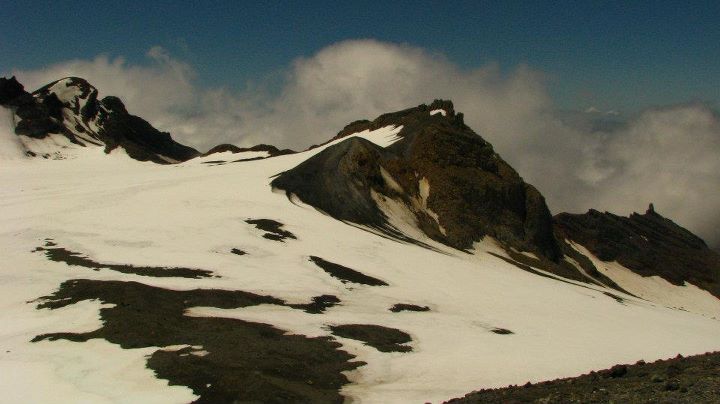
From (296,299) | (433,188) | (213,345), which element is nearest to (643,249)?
(433,188)

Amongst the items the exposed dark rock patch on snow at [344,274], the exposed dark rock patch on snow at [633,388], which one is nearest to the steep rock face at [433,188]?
the exposed dark rock patch on snow at [344,274]

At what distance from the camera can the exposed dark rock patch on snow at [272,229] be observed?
150 feet

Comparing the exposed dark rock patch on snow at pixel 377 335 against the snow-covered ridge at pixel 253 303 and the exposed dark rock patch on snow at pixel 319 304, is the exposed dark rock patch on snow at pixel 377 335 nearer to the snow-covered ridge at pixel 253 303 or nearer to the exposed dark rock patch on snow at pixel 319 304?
the snow-covered ridge at pixel 253 303

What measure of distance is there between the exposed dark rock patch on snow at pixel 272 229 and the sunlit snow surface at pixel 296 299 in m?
0.80

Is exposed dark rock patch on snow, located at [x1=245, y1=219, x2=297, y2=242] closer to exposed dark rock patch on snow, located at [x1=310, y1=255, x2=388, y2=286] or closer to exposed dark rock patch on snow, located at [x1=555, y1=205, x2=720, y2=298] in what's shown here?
exposed dark rock patch on snow, located at [x1=310, y1=255, x2=388, y2=286]

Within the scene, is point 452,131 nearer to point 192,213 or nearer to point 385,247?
point 385,247

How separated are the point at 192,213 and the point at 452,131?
50.9 m

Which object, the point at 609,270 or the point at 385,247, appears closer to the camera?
the point at 385,247

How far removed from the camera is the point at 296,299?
105 feet

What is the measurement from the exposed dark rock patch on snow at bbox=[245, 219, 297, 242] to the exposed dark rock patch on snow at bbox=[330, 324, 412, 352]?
1802 centimetres

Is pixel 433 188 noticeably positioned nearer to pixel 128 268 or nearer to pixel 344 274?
pixel 344 274

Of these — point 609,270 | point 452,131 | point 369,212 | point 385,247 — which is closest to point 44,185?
point 369,212

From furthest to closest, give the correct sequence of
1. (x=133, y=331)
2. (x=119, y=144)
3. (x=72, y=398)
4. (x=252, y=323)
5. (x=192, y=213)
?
(x=119, y=144) < (x=192, y=213) < (x=252, y=323) < (x=133, y=331) < (x=72, y=398)

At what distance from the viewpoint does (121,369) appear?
65.5 ft
